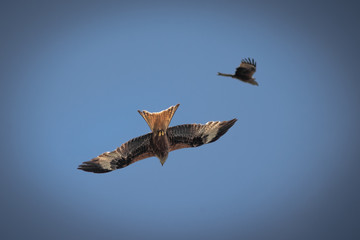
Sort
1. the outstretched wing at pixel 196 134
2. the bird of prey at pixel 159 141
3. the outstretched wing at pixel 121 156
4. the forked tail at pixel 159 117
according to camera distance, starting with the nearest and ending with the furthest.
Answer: the forked tail at pixel 159 117 < the bird of prey at pixel 159 141 < the outstretched wing at pixel 121 156 < the outstretched wing at pixel 196 134

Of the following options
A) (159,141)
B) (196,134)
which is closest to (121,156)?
(159,141)

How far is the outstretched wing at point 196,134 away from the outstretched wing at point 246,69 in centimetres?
133

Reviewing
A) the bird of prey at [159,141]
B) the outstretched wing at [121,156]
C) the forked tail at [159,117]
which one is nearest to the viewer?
the forked tail at [159,117]

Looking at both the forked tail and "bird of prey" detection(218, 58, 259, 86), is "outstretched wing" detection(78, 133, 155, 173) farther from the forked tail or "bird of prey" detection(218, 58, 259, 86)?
"bird of prey" detection(218, 58, 259, 86)

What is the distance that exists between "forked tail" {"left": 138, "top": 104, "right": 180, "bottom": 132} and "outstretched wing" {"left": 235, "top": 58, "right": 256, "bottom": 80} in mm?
1501

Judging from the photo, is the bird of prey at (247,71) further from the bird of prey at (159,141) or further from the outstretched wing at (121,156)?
the outstretched wing at (121,156)

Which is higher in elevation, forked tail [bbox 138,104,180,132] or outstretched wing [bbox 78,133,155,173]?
forked tail [bbox 138,104,180,132]

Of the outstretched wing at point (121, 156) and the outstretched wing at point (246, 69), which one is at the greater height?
the outstretched wing at point (246, 69)

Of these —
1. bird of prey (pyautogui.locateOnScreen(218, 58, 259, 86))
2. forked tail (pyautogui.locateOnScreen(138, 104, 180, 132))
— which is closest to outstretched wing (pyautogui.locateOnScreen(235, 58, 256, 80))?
bird of prey (pyautogui.locateOnScreen(218, 58, 259, 86))

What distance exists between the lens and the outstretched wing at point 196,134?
8.73 meters

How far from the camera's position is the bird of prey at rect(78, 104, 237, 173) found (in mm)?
8297

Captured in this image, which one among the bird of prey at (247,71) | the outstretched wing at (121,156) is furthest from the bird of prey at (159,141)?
the bird of prey at (247,71)
